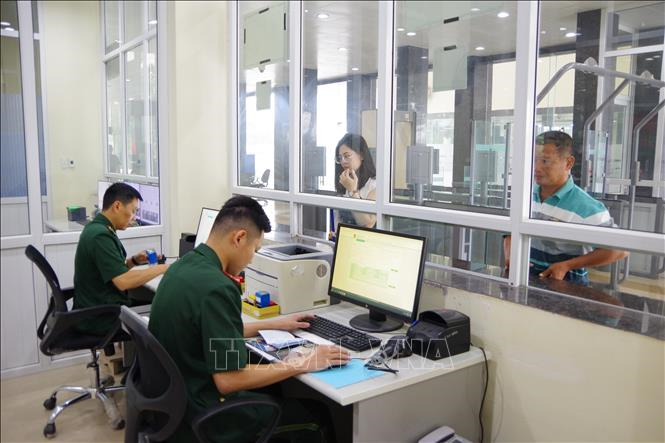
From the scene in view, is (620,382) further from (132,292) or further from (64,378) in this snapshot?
(64,378)

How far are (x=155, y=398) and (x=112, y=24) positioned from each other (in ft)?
11.2

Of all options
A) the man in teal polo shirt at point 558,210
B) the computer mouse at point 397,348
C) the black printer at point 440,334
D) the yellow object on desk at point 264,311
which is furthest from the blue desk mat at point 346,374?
the man in teal polo shirt at point 558,210

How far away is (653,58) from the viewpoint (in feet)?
9.75

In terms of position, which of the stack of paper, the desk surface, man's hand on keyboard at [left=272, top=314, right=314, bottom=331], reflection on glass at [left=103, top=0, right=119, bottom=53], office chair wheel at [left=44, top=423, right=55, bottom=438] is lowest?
office chair wheel at [left=44, top=423, right=55, bottom=438]

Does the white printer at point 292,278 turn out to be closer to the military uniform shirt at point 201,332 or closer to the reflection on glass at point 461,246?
A: the reflection on glass at point 461,246

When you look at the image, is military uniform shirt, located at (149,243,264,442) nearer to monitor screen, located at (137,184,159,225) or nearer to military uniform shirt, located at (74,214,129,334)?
military uniform shirt, located at (74,214,129,334)

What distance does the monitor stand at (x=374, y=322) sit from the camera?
2173mm

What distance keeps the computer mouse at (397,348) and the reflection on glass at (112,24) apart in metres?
3.21

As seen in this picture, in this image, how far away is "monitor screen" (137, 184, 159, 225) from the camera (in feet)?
13.1

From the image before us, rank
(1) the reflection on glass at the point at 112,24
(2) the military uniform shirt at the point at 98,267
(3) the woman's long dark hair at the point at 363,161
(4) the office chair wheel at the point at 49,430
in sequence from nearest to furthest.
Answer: (4) the office chair wheel at the point at 49,430 → (2) the military uniform shirt at the point at 98,267 → (3) the woman's long dark hair at the point at 363,161 → (1) the reflection on glass at the point at 112,24

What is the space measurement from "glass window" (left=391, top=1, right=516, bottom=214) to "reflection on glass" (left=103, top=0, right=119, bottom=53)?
241cm

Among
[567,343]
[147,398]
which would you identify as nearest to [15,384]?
[147,398]

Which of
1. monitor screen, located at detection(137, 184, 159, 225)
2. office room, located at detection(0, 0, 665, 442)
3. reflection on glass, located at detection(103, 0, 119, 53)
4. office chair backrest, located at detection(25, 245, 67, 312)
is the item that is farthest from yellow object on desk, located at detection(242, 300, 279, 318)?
reflection on glass, located at detection(103, 0, 119, 53)

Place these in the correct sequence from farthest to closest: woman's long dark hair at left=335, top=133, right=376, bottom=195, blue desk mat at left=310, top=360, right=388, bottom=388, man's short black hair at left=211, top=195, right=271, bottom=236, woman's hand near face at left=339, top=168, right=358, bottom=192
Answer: woman's hand near face at left=339, top=168, right=358, bottom=192 → woman's long dark hair at left=335, top=133, right=376, bottom=195 → man's short black hair at left=211, top=195, right=271, bottom=236 → blue desk mat at left=310, top=360, right=388, bottom=388
